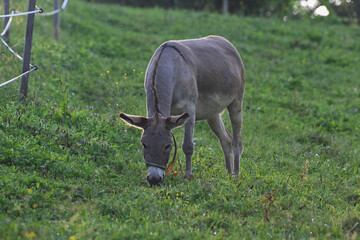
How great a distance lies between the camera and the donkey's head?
204 inches

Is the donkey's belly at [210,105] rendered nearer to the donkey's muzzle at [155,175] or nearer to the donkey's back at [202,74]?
the donkey's back at [202,74]

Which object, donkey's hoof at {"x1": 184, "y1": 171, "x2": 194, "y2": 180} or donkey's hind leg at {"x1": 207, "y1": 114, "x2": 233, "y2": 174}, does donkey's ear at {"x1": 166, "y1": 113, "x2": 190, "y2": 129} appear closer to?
donkey's hoof at {"x1": 184, "y1": 171, "x2": 194, "y2": 180}

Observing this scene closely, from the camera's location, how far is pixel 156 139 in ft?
17.1

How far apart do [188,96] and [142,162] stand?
4.20 feet

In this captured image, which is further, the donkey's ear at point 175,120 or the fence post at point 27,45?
the fence post at point 27,45

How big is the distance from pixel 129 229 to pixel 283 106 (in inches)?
288

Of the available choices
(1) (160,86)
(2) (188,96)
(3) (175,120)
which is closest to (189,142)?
(2) (188,96)

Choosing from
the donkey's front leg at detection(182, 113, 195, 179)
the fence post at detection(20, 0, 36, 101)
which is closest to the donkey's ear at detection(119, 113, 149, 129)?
the donkey's front leg at detection(182, 113, 195, 179)

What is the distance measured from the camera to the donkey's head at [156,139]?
204 inches

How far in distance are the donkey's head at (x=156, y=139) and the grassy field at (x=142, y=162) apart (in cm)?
23

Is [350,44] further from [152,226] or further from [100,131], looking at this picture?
[152,226]

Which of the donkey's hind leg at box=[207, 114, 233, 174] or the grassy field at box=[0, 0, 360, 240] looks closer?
the grassy field at box=[0, 0, 360, 240]

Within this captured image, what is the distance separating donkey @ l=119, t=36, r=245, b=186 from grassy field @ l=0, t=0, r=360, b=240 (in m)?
0.36

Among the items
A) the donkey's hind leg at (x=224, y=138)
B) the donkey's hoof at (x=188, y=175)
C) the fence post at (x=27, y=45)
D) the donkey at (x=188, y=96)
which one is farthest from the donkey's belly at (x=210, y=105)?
the fence post at (x=27, y=45)
